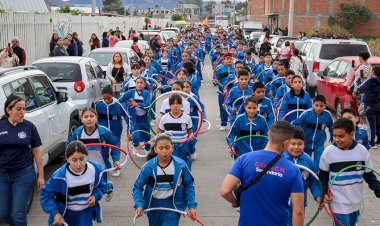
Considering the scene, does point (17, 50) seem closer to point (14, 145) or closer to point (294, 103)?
point (294, 103)

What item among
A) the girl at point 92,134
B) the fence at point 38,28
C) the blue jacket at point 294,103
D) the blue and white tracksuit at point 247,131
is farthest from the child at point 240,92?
the fence at point 38,28

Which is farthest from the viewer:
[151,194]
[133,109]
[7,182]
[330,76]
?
[330,76]

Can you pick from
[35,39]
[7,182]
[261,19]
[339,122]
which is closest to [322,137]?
[339,122]

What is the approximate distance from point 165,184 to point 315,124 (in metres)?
3.62

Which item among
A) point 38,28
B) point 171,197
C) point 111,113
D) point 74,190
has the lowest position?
point 171,197

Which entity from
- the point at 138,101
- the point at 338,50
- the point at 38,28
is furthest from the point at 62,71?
the point at 38,28

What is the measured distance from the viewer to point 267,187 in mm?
4492

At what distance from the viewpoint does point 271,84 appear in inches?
549

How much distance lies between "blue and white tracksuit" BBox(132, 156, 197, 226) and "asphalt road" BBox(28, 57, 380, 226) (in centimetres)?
193

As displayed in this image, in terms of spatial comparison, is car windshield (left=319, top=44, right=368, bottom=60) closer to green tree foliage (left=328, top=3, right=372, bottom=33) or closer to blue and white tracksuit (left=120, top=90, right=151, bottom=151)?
blue and white tracksuit (left=120, top=90, right=151, bottom=151)

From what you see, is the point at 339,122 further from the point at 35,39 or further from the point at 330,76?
the point at 35,39

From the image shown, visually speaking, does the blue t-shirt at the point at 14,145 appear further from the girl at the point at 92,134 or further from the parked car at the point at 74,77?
the parked car at the point at 74,77

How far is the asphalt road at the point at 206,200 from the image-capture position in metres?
7.96

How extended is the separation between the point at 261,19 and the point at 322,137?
72295 millimetres
